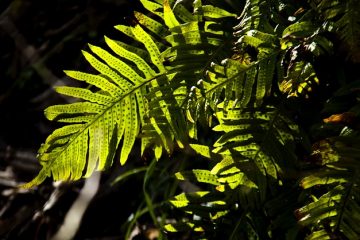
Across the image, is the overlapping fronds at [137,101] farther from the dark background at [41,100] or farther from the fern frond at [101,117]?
the dark background at [41,100]

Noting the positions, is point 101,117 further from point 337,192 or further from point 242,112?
point 337,192

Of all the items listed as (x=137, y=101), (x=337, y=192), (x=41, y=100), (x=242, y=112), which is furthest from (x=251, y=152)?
(x=41, y=100)

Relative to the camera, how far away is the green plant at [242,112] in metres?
1.12

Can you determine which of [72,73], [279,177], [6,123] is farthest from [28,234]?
[279,177]

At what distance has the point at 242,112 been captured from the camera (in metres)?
1.21

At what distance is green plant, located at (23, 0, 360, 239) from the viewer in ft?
3.69

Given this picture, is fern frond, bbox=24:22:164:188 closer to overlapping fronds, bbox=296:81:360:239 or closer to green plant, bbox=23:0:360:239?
green plant, bbox=23:0:360:239

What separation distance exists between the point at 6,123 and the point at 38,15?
65cm

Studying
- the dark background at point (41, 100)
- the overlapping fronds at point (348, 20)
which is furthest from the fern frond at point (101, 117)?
the dark background at point (41, 100)

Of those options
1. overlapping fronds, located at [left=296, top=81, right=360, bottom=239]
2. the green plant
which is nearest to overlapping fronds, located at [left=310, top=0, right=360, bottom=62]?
the green plant

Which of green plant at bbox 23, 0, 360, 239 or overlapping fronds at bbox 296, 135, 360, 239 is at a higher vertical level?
green plant at bbox 23, 0, 360, 239

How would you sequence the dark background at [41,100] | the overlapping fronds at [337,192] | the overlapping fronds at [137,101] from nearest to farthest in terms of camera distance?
the overlapping fronds at [337,192], the overlapping fronds at [137,101], the dark background at [41,100]

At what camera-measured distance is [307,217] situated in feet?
3.52

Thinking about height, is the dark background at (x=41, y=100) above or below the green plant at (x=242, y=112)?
above
